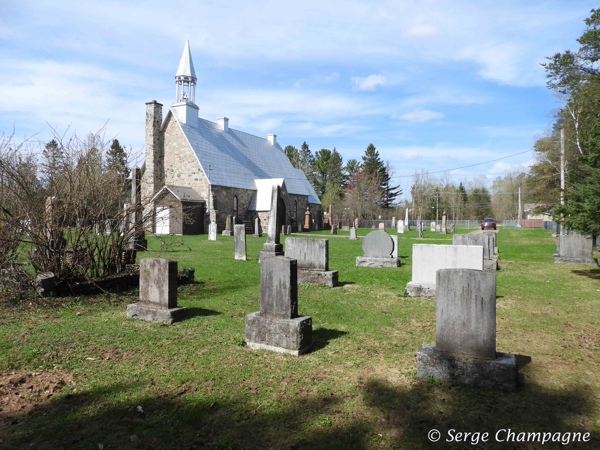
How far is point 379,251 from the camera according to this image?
13.0m

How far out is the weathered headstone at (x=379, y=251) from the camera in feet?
42.0

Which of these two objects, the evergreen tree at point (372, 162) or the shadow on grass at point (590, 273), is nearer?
the shadow on grass at point (590, 273)

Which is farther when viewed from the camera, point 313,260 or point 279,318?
point 313,260

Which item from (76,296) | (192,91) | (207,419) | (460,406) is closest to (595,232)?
(460,406)

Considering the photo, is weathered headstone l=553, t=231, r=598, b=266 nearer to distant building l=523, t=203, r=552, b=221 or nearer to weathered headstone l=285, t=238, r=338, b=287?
weathered headstone l=285, t=238, r=338, b=287

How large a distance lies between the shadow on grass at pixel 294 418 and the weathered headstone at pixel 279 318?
1.10m

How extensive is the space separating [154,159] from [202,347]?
29.1 meters

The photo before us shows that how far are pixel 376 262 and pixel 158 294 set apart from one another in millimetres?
7980

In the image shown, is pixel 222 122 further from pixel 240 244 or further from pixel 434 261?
pixel 434 261

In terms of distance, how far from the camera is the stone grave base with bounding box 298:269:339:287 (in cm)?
966

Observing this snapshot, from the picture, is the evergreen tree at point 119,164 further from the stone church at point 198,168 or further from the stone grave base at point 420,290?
the stone church at point 198,168

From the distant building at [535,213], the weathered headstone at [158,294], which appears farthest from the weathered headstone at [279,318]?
the distant building at [535,213]

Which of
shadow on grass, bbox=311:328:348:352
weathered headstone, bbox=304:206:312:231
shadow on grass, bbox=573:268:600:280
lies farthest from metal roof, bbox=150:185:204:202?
shadow on grass, bbox=311:328:348:352

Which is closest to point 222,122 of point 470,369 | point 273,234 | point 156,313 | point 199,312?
point 273,234
